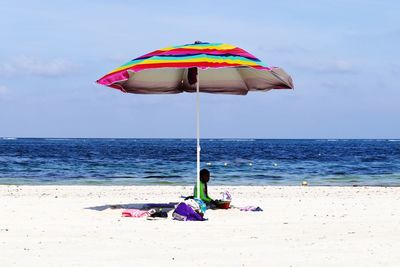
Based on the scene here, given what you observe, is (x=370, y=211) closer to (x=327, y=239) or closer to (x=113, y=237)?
(x=327, y=239)

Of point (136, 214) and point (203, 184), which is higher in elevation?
point (203, 184)

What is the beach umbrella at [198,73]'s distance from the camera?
1157 centimetres

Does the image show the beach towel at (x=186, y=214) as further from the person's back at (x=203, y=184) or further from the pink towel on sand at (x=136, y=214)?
the person's back at (x=203, y=184)

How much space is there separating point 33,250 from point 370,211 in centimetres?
729

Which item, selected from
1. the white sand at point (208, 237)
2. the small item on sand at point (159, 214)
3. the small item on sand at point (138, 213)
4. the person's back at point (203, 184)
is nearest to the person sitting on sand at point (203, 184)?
the person's back at point (203, 184)

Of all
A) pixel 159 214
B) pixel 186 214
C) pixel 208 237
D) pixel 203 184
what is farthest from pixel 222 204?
pixel 208 237

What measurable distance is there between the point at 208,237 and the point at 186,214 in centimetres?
204

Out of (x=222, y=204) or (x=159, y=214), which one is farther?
(x=222, y=204)

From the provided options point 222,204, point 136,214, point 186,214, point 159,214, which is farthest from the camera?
point 222,204

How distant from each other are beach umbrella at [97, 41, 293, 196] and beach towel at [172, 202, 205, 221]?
984 mm

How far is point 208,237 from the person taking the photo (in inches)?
382

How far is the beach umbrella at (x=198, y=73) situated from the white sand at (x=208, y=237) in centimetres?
195

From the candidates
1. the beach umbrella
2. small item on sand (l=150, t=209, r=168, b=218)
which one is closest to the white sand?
small item on sand (l=150, t=209, r=168, b=218)

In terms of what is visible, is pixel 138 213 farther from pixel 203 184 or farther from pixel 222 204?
pixel 222 204
